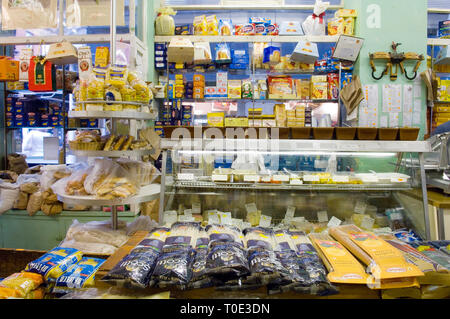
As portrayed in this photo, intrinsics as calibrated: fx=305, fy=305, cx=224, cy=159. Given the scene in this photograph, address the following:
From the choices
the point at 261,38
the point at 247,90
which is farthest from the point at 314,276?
the point at 261,38

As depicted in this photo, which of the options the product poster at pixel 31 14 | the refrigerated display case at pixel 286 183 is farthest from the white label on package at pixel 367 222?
the product poster at pixel 31 14

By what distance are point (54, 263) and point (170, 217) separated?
2.83 ft

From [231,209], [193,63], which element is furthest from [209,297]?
[193,63]

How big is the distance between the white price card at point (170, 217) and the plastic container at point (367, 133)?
1.40 metres

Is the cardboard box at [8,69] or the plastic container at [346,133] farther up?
the cardboard box at [8,69]

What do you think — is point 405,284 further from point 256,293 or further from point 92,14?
point 92,14

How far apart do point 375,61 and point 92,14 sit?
13.5 feet

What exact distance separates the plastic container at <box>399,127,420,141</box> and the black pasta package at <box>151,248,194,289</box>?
1677 mm

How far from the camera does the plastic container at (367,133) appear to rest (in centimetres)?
207

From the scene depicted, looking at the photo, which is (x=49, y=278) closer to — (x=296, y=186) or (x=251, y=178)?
(x=251, y=178)

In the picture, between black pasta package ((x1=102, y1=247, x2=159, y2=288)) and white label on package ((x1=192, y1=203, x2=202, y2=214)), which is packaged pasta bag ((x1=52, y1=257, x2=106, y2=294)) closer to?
black pasta package ((x1=102, y1=247, x2=159, y2=288))

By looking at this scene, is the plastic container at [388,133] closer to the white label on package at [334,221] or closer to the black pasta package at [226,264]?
the white label on package at [334,221]

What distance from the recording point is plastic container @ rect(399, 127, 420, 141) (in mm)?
2064

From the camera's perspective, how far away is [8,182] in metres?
3.71
